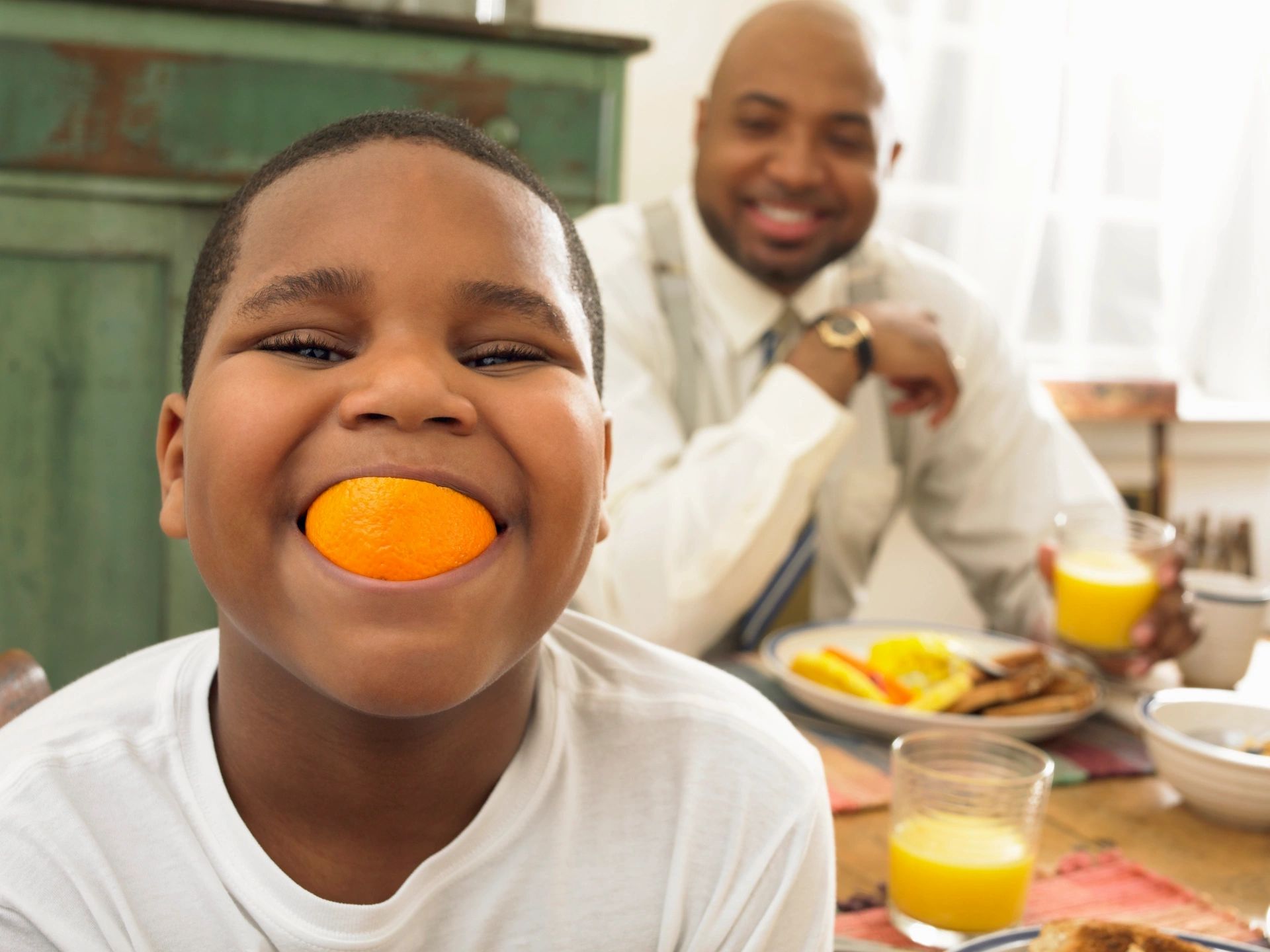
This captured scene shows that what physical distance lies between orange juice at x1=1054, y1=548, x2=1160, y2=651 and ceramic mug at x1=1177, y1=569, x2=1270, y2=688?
71mm

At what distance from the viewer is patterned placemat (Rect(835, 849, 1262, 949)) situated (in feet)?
2.75

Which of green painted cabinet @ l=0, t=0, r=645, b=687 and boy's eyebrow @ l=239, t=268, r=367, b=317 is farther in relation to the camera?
green painted cabinet @ l=0, t=0, r=645, b=687

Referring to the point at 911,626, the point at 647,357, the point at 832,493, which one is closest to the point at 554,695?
the point at 911,626

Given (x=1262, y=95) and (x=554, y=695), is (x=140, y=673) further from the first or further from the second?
(x=1262, y=95)

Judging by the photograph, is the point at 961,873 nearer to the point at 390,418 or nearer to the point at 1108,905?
the point at 1108,905

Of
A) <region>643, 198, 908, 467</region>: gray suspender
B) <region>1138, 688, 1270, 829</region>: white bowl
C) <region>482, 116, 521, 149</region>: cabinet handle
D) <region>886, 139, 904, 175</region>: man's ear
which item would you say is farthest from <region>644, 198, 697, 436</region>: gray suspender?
<region>1138, 688, 1270, 829</region>: white bowl

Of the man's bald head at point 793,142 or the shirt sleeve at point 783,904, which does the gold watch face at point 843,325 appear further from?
the shirt sleeve at point 783,904

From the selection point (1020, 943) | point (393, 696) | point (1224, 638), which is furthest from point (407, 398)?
point (1224, 638)

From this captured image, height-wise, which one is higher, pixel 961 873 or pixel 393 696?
pixel 393 696

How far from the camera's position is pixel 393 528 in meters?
0.57

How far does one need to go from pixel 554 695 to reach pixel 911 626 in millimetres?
792

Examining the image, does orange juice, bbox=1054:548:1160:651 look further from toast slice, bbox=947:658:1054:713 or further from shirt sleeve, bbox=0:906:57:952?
shirt sleeve, bbox=0:906:57:952

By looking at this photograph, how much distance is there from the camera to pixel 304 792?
0.69 m

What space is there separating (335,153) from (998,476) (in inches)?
58.0
